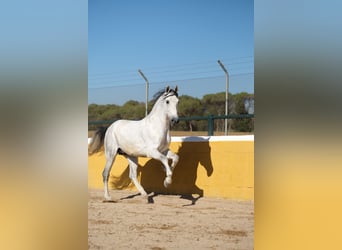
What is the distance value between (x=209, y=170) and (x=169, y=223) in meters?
→ 1.52

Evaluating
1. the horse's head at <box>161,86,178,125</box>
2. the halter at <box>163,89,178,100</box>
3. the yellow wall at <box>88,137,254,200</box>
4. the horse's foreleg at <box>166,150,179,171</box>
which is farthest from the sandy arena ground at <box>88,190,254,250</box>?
the halter at <box>163,89,178,100</box>

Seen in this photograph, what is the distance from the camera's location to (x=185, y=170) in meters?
5.42

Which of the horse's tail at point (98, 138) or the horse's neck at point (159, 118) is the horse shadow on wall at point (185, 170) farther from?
the horse's tail at point (98, 138)

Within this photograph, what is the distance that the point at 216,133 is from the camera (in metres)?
5.96

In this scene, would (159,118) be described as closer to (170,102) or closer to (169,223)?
(170,102)

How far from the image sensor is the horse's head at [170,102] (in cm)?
501

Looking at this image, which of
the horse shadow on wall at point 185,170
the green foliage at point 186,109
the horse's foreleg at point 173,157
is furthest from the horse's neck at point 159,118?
the green foliage at point 186,109

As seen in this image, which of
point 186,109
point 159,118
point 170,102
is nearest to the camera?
point 170,102

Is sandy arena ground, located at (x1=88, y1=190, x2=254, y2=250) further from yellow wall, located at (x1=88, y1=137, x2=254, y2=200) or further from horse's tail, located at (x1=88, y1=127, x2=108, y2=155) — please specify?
horse's tail, located at (x1=88, y1=127, x2=108, y2=155)

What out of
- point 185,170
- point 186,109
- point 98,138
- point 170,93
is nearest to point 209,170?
point 185,170
